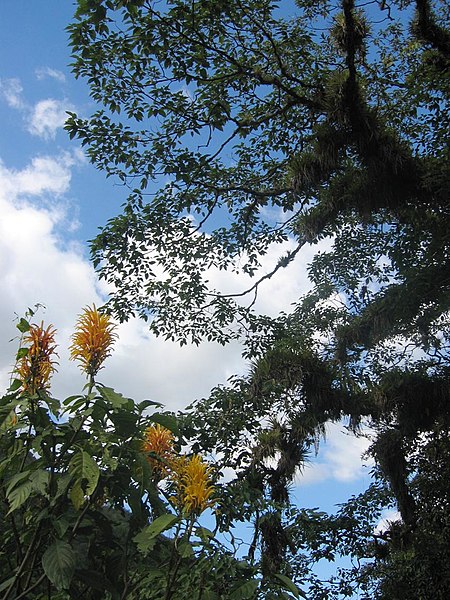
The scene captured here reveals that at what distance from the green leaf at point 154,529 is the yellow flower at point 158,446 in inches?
9.8

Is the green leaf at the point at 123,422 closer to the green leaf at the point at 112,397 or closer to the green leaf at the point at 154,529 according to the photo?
the green leaf at the point at 112,397

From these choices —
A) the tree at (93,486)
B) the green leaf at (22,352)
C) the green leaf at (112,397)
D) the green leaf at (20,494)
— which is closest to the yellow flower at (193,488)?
the tree at (93,486)

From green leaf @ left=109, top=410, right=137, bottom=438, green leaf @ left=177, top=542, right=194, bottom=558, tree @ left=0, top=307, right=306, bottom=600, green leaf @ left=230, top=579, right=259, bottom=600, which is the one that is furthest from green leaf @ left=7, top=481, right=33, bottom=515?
green leaf @ left=230, top=579, right=259, bottom=600

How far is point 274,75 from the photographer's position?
28.0 feet

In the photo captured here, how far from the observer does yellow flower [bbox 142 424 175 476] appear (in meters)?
2.38

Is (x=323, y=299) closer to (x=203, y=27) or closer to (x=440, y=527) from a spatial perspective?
(x=440, y=527)

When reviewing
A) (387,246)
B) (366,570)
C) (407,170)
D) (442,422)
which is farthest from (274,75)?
(366,570)

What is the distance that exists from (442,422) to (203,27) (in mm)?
6132

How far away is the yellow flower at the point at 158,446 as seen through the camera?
7.82ft

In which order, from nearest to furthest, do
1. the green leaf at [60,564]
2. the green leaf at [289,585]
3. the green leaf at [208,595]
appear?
the green leaf at [60,564]
the green leaf at [289,585]
the green leaf at [208,595]

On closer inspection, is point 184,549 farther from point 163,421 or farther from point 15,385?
point 15,385

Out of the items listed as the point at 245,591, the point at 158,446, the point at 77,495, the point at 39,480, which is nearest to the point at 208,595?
the point at 245,591

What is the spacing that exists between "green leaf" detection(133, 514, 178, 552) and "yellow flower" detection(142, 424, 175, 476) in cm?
25

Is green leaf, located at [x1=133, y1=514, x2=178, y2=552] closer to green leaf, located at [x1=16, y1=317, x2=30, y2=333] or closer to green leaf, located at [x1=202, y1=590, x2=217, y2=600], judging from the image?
green leaf, located at [x1=202, y1=590, x2=217, y2=600]
